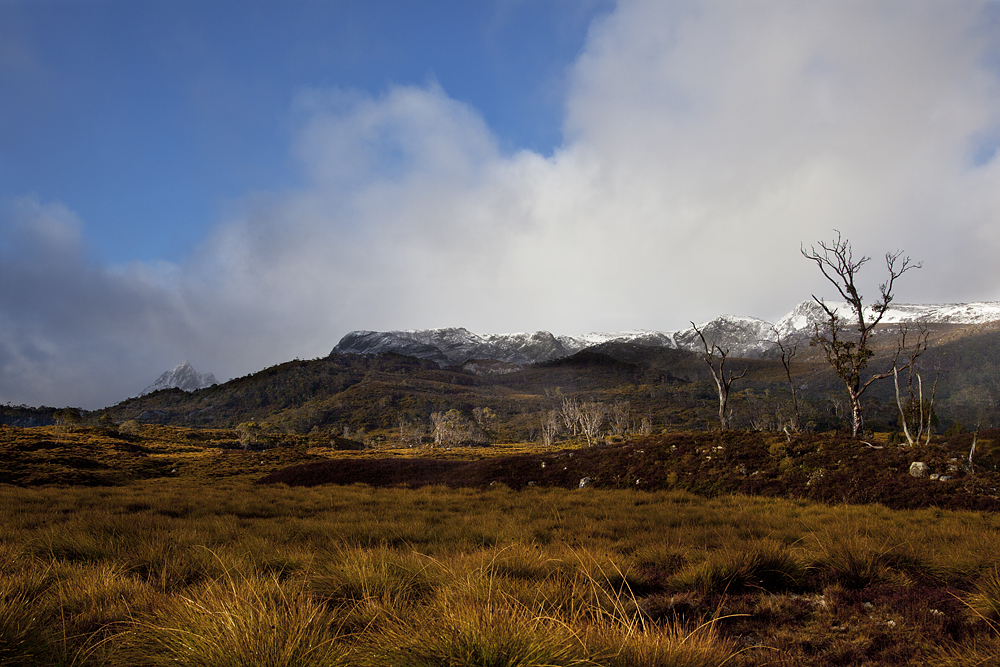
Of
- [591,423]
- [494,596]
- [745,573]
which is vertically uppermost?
[494,596]

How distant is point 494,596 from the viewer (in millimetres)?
3439

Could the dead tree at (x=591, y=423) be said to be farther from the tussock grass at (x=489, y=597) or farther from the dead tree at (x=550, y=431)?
the tussock grass at (x=489, y=597)

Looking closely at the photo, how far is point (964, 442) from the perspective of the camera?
18812 mm

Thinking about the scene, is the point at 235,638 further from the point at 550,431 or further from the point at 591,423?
the point at 550,431

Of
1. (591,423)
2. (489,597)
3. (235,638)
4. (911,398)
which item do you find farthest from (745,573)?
(591,423)

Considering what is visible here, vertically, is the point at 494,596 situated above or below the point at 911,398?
above

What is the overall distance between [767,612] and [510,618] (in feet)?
9.18

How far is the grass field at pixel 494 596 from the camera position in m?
2.50

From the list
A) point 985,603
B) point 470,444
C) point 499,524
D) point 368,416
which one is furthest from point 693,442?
point 368,416

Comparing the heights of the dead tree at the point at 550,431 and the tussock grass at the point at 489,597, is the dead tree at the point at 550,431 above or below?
below

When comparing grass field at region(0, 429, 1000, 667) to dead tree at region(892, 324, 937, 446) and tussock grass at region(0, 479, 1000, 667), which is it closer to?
tussock grass at region(0, 479, 1000, 667)

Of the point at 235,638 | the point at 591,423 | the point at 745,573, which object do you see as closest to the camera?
the point at 235,638

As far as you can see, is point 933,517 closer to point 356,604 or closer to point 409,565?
point 409,565

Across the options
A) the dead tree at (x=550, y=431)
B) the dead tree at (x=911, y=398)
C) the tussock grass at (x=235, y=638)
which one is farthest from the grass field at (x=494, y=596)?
the dead tree at (x=550, y=431)
